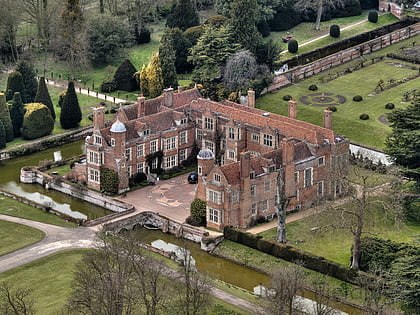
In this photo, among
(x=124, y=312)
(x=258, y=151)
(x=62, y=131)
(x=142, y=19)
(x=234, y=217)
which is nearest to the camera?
(x=124, y=312)

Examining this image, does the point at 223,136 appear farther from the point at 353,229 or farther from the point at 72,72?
the point at 72,72

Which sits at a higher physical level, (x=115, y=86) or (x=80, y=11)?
(x=80, y=11)

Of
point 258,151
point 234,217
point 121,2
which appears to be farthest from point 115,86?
point 234,217

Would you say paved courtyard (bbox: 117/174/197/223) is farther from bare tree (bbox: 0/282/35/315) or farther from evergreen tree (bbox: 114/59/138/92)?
evergreen tree (bbox: 114/59/138/92)

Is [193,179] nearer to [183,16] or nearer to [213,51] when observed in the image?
[213,51]

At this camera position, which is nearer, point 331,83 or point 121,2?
point 331,83

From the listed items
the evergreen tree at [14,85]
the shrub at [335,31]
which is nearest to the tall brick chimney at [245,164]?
the evergreen tree at [14,85]

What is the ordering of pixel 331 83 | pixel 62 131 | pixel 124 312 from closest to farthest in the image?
pixel 124 312
pixel 62 131
pixel 331 83
